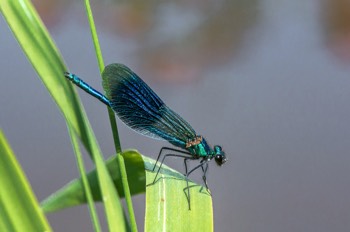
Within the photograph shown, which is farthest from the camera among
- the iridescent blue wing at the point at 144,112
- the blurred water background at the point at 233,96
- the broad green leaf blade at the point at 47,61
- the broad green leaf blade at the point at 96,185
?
the blurred water background at the point at 233,96

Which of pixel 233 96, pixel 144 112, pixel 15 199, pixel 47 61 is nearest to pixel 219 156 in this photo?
pixel 144 112

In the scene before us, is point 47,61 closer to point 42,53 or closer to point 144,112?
point 42,53

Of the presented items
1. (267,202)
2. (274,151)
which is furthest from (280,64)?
(267,202)

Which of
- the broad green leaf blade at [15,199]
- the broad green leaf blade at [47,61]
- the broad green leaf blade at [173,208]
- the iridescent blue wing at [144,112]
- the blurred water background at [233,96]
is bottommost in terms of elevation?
the broad green leaf blade at [15,199]

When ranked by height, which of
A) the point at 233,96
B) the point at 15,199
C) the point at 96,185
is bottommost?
the point at 15,199

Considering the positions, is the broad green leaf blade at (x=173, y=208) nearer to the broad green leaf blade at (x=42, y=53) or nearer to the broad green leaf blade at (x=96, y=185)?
the broad green leaf blade at (x=96, y=185)

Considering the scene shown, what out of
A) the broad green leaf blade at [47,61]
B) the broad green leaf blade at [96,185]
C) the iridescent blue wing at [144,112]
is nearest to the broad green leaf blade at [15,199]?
the broad green leaf blade at [47,61]

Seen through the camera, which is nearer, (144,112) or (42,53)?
(42,53)

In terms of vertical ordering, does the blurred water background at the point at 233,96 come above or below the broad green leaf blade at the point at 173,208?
above
